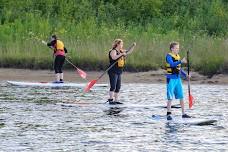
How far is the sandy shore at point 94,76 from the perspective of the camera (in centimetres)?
2828

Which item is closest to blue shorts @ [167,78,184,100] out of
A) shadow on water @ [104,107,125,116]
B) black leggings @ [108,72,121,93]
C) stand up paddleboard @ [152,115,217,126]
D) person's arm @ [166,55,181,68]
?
person's arm @ [166,55,181,68]

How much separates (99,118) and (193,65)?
11959mm

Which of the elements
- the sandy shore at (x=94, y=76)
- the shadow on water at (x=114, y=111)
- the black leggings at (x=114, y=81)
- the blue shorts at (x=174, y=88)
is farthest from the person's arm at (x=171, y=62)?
the sandy shore at (x=94, y=76)

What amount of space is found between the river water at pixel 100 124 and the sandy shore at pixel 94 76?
3.65 m

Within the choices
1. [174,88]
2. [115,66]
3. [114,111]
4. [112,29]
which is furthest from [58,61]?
[174,88]

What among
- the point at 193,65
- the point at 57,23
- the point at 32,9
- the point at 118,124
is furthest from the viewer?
the point at 32,9

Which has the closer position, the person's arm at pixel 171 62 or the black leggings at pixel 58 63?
the person's arm at pixel 171 62

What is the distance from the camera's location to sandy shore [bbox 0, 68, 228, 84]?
28281mm

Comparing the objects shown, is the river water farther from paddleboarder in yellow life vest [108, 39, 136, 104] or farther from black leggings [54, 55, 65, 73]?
black leggings [54, 55, 65, 73]

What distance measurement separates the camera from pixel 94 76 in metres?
29.2

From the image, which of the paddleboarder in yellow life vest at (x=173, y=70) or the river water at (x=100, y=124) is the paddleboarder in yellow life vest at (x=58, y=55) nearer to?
the river water at (x=100, y=124)

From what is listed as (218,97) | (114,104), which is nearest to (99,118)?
(114,104)

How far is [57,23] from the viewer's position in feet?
121

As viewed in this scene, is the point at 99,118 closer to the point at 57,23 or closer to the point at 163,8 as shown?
the point at 57,23
